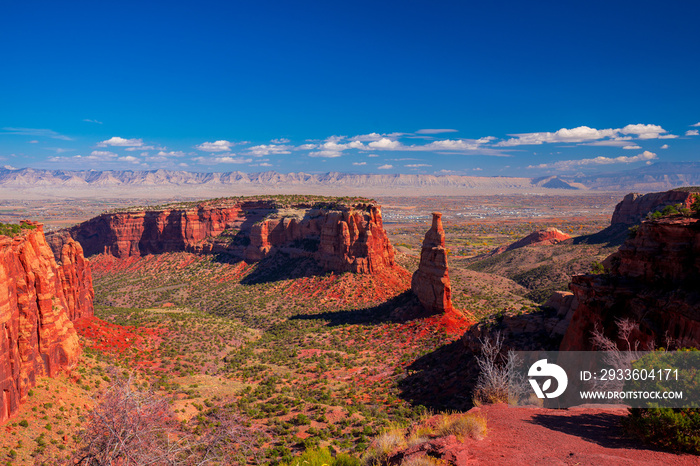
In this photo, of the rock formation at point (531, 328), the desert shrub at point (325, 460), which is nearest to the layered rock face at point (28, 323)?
the desert shrub at point (325, 460)

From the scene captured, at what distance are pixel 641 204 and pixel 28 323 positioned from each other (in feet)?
387

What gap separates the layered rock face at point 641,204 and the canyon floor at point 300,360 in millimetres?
22323

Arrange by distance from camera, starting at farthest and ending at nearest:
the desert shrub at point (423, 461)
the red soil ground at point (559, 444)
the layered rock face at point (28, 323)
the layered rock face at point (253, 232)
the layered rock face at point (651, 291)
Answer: the layered rock face at point (253, 232), the layered rock face at point (28, 323), the layered rock face at point (651, 291), the red soil ground at point (559, 444), the desert shrub at point (423, 461)

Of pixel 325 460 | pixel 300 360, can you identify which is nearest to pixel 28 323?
pixel 325 460

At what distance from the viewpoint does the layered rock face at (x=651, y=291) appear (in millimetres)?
17172

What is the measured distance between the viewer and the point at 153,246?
3415 inches

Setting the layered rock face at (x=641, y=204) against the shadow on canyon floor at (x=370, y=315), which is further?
the layered rock face at (x=641, y=204)

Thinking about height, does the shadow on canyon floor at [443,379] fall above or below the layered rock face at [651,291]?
below

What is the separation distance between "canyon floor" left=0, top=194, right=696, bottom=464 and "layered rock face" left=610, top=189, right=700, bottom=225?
22.3 meters

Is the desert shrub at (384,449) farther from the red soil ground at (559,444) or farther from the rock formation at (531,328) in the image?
the rock formation at (531,328)

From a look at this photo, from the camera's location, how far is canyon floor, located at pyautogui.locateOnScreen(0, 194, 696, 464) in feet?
48.6

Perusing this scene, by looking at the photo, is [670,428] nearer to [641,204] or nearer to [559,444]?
[559,444]

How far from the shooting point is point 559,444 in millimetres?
12109

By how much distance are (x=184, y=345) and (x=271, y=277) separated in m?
26.9
